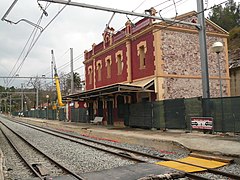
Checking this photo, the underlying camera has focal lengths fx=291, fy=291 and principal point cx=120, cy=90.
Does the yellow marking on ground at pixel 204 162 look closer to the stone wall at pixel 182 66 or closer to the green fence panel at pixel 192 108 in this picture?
the green fence panel at pixel 192 108

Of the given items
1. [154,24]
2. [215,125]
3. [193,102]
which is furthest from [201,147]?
[154,24]

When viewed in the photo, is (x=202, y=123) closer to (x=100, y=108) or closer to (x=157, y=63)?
(x=157, y=63)

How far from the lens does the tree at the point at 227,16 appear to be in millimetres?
56812

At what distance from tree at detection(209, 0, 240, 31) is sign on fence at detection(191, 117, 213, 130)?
46.3 metres

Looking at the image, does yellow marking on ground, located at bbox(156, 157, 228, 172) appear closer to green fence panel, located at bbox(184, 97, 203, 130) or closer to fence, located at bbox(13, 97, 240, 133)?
fence, located at bbox(13, 97, 240, 133)

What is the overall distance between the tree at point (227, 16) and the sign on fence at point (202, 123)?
46317mm

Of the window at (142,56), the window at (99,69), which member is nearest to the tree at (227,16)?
the window at (99,69)

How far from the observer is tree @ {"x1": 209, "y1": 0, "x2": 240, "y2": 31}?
2237 inches

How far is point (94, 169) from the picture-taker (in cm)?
879

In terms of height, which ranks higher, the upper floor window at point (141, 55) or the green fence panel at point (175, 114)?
the upper floor window at point (141, 55)

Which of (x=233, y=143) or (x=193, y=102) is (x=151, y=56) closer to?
(x=193, y=102)

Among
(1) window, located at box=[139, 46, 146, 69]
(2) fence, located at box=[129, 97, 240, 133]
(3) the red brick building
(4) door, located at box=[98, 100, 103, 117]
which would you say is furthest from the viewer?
(4) door, located at box=[98, 100, 103, 117]

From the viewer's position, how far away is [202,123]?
14578 millimetres

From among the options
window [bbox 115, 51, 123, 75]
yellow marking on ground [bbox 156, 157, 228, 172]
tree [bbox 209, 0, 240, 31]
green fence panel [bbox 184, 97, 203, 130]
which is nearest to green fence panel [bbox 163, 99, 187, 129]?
green fence panel [bbox 184, 97, 203, 130]
